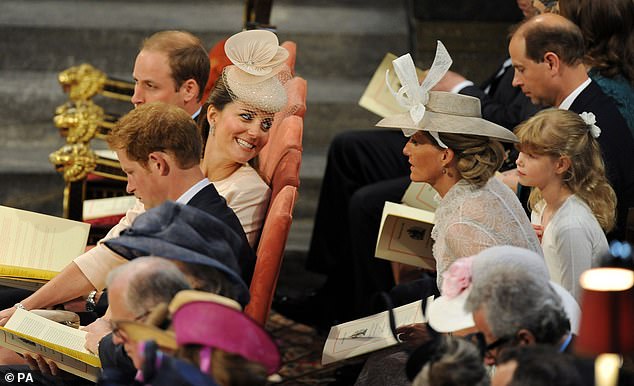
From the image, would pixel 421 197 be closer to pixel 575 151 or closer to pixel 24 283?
pixel 575 151

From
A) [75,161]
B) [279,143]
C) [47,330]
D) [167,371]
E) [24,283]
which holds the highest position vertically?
[167,371]

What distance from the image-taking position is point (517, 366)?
2.23m

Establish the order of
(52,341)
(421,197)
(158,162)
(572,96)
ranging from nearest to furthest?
(52,341) → (158,162) → (572,96) → (421,197)

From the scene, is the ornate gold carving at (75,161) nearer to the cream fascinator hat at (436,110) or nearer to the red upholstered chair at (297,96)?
the red upholstered chair at (297,96)

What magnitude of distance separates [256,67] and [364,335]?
1.05 m

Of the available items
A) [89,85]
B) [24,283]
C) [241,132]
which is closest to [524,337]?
[241,132]

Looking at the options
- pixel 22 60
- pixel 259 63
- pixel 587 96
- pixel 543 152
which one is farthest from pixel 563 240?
pixel 22 60

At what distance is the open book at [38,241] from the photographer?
3760mm

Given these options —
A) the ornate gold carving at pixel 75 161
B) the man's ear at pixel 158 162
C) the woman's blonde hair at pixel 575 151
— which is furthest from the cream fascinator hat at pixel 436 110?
the ornate gold carving at pixel 75 161

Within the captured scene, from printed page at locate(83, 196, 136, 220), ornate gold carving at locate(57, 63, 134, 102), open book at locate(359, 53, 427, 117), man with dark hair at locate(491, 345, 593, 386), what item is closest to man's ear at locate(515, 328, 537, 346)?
man with dark hair at locate(491, 345, 593, 386)

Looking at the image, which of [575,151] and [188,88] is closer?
[575,151]

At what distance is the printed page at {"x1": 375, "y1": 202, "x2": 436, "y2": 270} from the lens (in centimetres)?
410

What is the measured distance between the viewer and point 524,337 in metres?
2.44

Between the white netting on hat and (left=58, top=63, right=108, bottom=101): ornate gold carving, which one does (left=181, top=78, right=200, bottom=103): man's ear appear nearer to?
the white netting on hat
